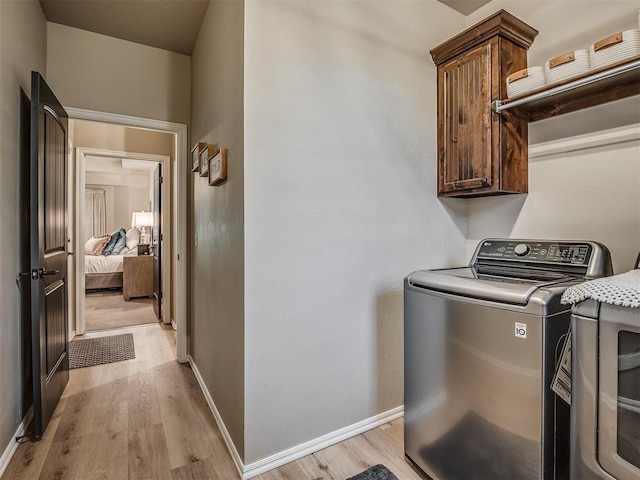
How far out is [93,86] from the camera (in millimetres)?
2617

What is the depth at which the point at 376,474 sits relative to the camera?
1.60 meters

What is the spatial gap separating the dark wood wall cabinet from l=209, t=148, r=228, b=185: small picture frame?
4.53ft

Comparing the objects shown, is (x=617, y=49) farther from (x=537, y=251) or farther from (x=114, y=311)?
(x=114, y=311)

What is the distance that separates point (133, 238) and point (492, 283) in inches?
277

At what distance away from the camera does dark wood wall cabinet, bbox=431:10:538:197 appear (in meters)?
1.88

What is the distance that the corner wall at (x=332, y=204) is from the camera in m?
1.62

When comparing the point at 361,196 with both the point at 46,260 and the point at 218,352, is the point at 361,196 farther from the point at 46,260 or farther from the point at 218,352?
the point at 46,260

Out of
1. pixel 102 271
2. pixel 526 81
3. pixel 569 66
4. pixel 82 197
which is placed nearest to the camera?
pixel 569 66

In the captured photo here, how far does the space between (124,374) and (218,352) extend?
51.3 inches

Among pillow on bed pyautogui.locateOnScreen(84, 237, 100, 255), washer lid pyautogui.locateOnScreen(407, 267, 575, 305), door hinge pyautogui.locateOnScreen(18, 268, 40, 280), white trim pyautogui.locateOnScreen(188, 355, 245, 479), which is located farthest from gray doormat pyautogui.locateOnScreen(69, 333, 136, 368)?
pillow on bed pyautogui.locateOnScreen(84, 237, 100, 255)

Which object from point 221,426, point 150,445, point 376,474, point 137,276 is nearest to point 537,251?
point 376,474

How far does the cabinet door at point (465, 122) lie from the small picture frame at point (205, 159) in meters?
1.51

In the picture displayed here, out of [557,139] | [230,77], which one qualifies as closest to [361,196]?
[230,77]

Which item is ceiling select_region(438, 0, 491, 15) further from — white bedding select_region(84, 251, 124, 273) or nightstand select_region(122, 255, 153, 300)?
white bedding select_region(84, 251, 124, 273)
